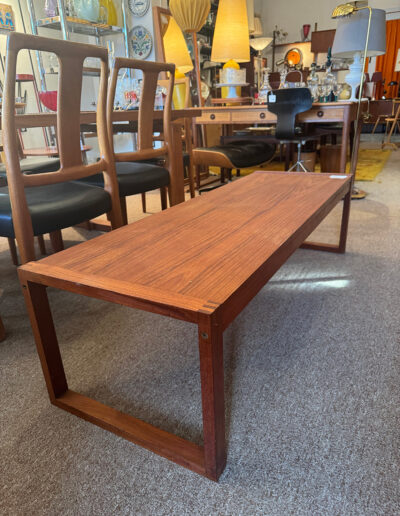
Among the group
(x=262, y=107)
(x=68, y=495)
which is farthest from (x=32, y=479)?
(x=262, y=107)

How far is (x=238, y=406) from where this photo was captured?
39.6 inches

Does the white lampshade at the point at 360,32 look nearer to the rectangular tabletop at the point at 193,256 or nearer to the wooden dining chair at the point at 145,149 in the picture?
the wooden dining chair at the point at 145,149

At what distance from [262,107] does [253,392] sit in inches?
105

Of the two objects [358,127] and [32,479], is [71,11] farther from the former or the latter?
[32,479]

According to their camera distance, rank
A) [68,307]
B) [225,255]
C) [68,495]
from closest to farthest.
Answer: [68,495]
[225,255]
[68,307]

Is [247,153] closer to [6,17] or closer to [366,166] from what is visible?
[366,166]

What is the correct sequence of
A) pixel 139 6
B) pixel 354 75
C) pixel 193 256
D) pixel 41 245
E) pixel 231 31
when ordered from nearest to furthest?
1. pixel 193 256
2. pixel 41 245
3. pixel 354 75
4. pixel 231 31
5. pixel 139 6

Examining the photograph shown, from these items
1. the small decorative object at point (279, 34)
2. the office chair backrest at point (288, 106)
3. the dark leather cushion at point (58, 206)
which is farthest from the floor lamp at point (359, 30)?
the small decorative object at point (279, 34)

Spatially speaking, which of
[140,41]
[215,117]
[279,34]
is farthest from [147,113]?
[279,34]

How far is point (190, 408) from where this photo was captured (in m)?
1.01

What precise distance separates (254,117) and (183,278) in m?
2.78

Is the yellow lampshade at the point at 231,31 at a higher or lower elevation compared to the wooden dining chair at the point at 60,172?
higher

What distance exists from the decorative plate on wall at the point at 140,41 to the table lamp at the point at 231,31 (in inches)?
36.5

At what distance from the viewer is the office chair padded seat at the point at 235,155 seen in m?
2.96
